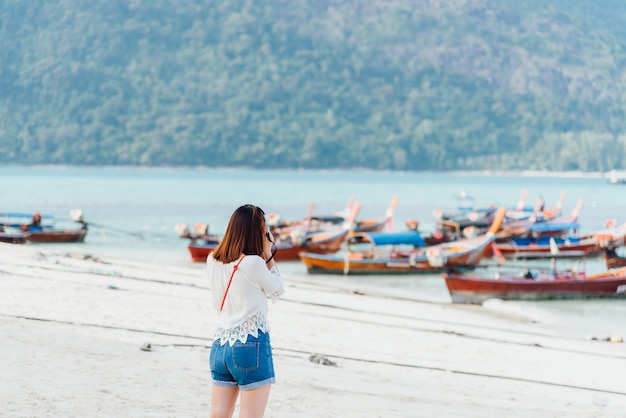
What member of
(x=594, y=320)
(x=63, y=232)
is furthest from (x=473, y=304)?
(x=63, y=232)

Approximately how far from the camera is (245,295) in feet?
17.3

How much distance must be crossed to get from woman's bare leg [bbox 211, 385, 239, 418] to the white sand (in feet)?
6.32

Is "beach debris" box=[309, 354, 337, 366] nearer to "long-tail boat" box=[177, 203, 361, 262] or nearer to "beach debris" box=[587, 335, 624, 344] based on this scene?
"beach debris" box=[587, 335, 624, 344]

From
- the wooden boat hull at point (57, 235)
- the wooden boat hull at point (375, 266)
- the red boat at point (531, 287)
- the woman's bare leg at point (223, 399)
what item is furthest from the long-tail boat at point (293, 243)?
the woman's bare leg at point (223, 399)

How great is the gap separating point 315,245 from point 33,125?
159334 millimetres

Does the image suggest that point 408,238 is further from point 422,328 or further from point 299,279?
point 422,328

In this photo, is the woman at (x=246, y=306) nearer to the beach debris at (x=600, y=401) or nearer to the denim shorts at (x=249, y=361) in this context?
the denim shorts at (x=249, y=361)

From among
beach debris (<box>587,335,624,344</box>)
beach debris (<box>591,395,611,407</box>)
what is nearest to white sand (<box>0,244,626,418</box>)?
beach debris (<box>591,395,611,407</box>)

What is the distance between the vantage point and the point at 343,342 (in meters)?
12.6

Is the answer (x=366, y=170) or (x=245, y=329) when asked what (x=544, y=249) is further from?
(x=366, y=170)

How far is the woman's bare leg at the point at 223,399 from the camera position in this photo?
17.5 feet

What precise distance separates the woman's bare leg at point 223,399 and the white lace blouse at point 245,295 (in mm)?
260

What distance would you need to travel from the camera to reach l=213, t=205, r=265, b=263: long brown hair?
5.21 m

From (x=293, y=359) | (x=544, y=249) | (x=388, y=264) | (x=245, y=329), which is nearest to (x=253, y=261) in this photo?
(x=245, y=329)
